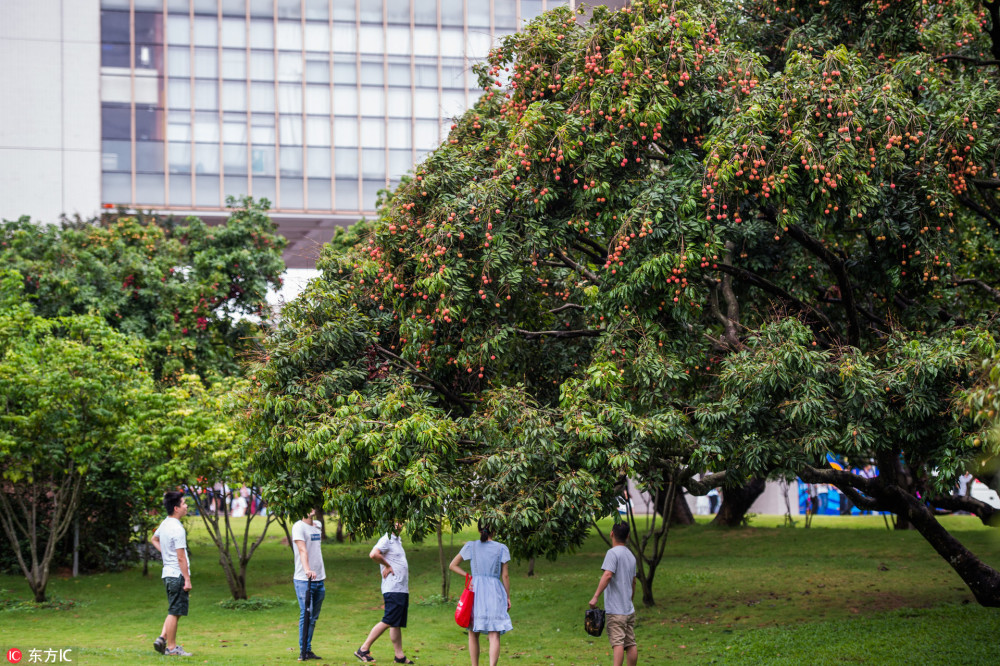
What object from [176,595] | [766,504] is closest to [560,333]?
[176,595]

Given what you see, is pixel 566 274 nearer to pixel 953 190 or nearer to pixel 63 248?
pixel 953 190

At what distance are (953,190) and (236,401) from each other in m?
7.93

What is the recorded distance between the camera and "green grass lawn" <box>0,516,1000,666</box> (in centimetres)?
1052

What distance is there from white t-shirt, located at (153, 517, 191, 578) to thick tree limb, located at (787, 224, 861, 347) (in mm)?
6668

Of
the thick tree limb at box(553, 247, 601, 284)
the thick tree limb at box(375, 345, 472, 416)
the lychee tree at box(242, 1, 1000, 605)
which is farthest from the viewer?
the thick tree limb at box(553, 247, 601, 284)

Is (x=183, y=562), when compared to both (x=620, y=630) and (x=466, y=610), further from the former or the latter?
(x=620, y=630)

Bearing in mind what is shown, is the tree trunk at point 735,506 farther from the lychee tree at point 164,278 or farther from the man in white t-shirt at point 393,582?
the man in white t-shirt at point 393,582

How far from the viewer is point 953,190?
955cm

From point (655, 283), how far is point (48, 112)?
30.4 meters

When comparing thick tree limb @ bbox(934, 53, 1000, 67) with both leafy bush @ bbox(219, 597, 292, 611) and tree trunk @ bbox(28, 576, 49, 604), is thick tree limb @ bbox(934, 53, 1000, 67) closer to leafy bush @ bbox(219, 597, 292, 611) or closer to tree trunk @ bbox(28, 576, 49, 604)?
leafy bush @ bbox(219, 597, 292, 611)

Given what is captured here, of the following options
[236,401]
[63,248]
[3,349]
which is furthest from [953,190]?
[63,248]

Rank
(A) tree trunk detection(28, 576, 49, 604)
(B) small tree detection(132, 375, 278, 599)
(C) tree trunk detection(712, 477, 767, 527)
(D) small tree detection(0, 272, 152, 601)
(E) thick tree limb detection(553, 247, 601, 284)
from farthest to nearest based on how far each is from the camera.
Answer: (C) tree trunk detection(712, 477, 767, 527)
(A) tree trunk detection(28, 576, 49, 604)
(B) small tree detection(132, 375, 278, 599)
(D) small tree detection(0, 272, 152, 601)
(E) thick tree limb detection(553, 247, 601, 284)

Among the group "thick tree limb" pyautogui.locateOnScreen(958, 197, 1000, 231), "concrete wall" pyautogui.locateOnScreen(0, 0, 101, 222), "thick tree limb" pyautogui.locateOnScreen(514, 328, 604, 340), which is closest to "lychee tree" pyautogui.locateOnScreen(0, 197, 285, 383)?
"thick tree limb" pyautogui.locateOnScreen(514, 328, 604, 340)

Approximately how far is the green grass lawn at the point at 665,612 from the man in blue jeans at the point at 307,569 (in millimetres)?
630
